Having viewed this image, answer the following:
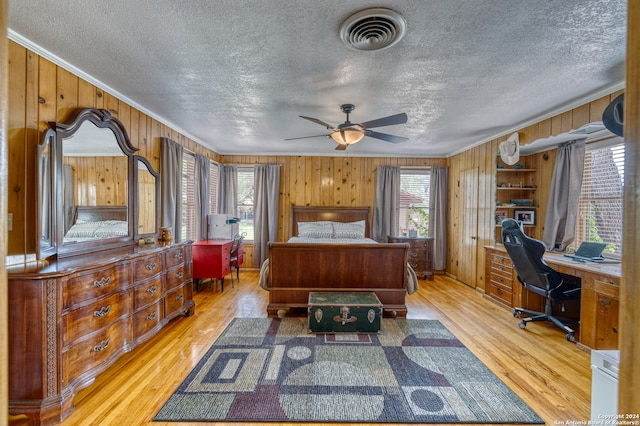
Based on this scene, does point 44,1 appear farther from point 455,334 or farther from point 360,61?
point 455,334

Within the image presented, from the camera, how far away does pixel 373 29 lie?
1803mm

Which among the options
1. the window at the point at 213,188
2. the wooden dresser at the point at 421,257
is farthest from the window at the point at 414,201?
the window at the point at 213,188

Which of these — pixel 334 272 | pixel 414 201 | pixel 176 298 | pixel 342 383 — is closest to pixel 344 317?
pixel 334 272

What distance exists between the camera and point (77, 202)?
2404 mm

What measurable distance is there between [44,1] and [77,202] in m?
1.46

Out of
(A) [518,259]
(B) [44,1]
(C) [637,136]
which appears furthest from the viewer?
(A) [518,259]

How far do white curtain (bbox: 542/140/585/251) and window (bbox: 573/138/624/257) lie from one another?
0.13 metres

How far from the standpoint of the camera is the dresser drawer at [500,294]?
12.4 ft

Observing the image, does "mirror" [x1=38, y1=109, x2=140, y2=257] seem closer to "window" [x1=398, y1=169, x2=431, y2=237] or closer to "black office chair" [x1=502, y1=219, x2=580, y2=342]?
"black office chair" [x1=502, y1=219, x2=580, y2=342]

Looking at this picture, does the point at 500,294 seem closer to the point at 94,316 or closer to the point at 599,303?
the point at 599,303

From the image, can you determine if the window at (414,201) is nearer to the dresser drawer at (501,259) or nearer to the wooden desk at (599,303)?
the dresser drawer at (501,259)

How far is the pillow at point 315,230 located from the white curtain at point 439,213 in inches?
89.7

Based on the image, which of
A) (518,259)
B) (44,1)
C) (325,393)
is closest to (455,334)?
(518,259)

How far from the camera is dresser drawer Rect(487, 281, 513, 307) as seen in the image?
3.78 m
